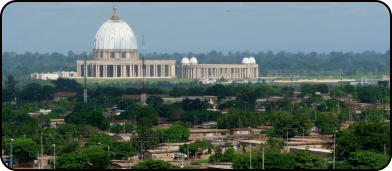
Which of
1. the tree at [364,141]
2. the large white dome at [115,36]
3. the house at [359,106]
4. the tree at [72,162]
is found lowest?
the house at [359,106]

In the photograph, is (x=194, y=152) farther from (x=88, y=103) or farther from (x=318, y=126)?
(x=88, y=103)

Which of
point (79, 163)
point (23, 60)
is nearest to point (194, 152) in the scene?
point (79, 163)

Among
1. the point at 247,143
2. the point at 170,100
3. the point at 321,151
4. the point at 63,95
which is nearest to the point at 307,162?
the point at 321,151

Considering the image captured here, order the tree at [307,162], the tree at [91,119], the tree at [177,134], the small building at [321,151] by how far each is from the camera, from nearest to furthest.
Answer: the tree at [307,162] → the small building at [321,151] → the tree at [177,134] → the tree at [91,119]

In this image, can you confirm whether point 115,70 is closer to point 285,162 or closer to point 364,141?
point 364,141

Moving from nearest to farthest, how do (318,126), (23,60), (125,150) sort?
(125,150) → (318,126) → (23,60)

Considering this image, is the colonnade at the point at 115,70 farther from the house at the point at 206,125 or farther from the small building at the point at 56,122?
the house at the point at 206,125

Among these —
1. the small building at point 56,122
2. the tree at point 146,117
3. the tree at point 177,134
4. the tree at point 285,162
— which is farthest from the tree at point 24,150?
the small building at point 56,122
